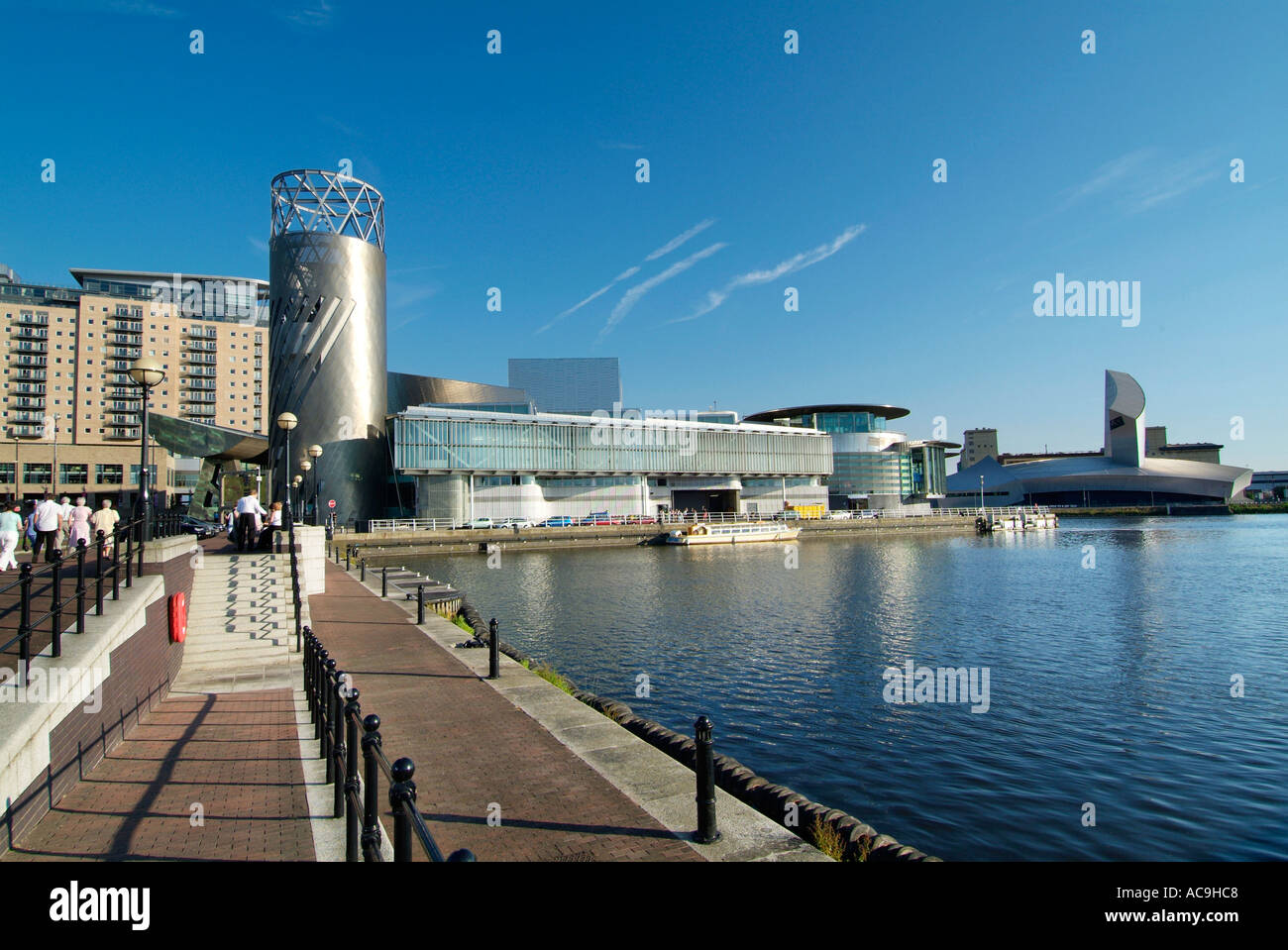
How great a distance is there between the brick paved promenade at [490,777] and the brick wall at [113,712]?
2.91 meters

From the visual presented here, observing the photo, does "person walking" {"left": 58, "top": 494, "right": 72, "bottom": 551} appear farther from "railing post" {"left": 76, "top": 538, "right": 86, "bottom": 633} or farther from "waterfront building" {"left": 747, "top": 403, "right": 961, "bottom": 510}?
"waterfront building" {"left": 747, "top": 403, "right": 961, "bottom": 510}

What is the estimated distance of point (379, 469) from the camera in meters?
94.1

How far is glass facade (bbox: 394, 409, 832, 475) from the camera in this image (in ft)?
284

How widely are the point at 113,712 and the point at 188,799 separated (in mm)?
2300

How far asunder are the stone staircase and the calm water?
6.70 m

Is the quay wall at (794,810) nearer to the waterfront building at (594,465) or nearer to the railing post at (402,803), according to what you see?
the railing post at (402,803)

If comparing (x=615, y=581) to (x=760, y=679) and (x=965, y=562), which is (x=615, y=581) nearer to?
(x=760, y=679)

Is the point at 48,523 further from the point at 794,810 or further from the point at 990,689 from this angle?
the point at 990,689

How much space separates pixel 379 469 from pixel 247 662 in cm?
8413

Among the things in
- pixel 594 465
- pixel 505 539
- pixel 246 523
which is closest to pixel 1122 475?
pixel 594 465

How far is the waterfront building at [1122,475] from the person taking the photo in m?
150
